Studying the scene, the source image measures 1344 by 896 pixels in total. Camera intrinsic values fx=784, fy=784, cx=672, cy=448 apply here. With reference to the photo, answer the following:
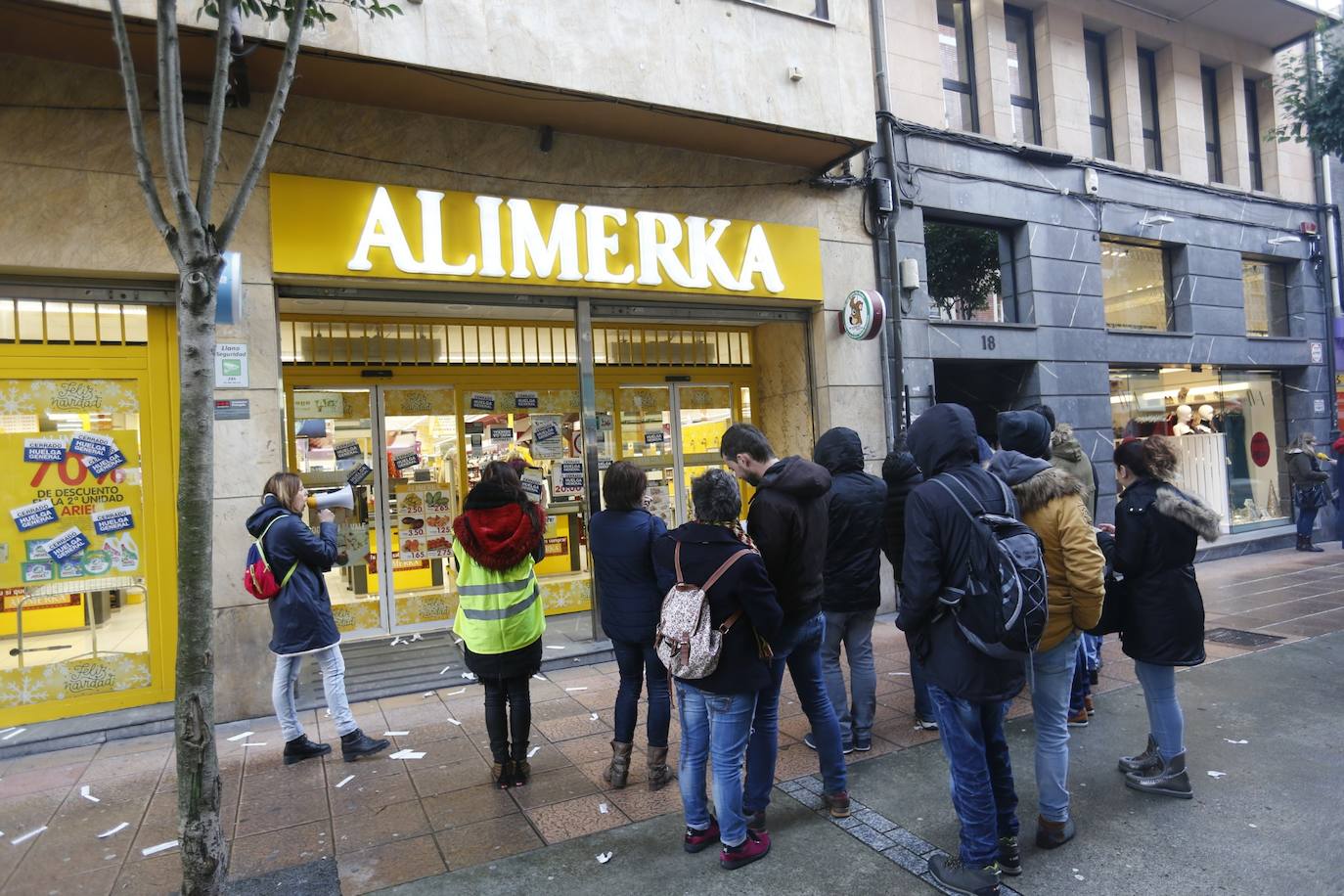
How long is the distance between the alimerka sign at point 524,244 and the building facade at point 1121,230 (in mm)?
2031

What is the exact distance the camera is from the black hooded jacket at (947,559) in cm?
321

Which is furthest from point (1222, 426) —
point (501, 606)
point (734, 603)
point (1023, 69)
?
point (501, 606)

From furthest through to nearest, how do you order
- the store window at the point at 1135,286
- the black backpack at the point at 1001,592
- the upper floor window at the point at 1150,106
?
the upper floor window at the point at 1150,106 → the store window at the point at 1135,286 → the black backpack at the point at 1001,592

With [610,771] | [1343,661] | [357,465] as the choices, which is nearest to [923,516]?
[610,771]

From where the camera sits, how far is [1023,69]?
10820 millimetres

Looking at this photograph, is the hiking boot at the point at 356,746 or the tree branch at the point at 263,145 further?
the hiking boot at the point at 356,746

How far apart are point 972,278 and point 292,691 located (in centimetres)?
921

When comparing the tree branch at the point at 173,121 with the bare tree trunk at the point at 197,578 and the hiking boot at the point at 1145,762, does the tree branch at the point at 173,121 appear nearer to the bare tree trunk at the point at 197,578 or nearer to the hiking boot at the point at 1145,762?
the bare tree trunk at the point at 197,578

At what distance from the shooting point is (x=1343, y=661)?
620cm

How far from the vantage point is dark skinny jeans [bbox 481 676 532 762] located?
4387mm

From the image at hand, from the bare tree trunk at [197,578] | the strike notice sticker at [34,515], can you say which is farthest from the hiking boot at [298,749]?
the strike notice sticker at [34,515]

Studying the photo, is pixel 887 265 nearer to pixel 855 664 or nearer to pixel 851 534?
pixel 851 534

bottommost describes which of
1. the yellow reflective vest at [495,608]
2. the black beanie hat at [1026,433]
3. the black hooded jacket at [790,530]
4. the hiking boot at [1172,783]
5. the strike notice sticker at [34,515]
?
the hiking boot at [1172,783]

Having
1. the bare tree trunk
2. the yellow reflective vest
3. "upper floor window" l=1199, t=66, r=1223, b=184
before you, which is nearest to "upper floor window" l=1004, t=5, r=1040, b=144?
"upper floor window" l=1199, t=66, r=1223, b=184
